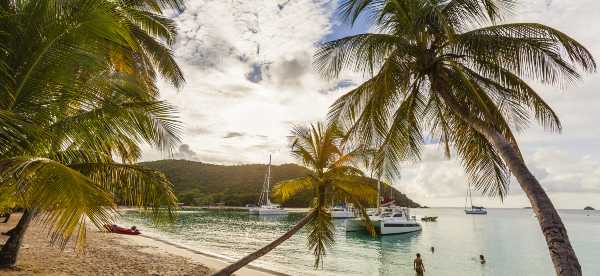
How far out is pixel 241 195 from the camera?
386 feet

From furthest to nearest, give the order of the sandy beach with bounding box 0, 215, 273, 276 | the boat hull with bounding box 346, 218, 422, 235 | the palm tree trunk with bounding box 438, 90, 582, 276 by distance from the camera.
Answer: the boat hull with bounding box 346, 218, 422, 235, the sandy beach with bounding box 0, 215, 273, 276, the palm tree trunk with bounding box 438, 90, 582, 276

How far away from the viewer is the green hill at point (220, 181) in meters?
111

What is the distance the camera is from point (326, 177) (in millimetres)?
11570

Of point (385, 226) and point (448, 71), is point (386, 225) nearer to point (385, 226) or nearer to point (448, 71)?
point (385, 226)

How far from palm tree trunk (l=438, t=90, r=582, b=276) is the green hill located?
324 ft

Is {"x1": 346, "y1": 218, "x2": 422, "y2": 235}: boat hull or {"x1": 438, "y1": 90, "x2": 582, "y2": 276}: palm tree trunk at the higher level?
{"x1": 438, "y1": 90, "x2": 582, "y2": 276}: palm tree trunk

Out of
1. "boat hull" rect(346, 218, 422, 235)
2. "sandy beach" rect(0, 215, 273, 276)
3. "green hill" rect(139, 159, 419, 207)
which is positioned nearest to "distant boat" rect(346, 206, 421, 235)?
"boat hull" rect(346, 218, 422, 235)

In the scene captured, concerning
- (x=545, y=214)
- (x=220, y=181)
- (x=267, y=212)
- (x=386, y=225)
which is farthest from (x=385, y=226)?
(x=220, y=181)

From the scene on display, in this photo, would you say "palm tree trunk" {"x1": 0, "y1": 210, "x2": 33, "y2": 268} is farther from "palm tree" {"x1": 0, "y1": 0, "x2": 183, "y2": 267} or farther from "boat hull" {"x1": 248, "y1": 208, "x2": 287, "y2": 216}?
"boat hull" {"x1": 248, "y1": 208, "x2": 287, "y2": 216}

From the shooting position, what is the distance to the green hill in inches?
4380

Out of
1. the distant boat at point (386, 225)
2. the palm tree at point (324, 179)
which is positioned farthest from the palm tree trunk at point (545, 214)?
the distant boat at point (386, 225)

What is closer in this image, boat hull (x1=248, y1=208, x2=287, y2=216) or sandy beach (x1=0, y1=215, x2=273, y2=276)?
sandy beach (x1=0, y1=215, x2=273, y2=276)

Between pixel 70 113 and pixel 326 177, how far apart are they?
7.38 m

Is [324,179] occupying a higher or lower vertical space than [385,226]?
higher
